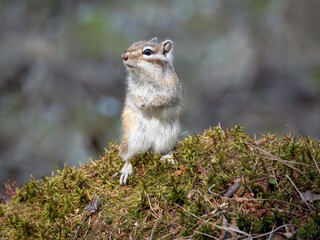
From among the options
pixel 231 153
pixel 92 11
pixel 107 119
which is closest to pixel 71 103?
pixel 107 119

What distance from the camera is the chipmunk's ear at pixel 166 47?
3.25 m

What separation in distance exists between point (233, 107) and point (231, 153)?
3280 mm

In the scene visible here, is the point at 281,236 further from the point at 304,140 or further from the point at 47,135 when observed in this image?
the point at 47,135

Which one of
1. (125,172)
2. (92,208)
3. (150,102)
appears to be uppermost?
(150,102)

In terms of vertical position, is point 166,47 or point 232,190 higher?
point 166,47

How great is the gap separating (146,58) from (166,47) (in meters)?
0.26

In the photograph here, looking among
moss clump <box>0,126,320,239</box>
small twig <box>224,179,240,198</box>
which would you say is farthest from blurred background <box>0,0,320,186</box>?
small twig <box>224,179,240,198</box>

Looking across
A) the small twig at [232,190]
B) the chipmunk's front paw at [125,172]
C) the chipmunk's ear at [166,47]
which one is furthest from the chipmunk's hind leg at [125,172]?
the chipmunk's ear at [166,47]

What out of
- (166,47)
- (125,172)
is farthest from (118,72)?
(125,172)

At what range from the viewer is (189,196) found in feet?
7.31

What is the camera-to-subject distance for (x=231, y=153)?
249 centimetres

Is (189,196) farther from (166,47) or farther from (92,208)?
(166,47)

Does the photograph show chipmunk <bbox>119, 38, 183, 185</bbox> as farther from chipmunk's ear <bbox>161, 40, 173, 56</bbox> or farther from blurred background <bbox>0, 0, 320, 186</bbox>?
blurred background <bbox>0, 0, 320, 186</bbox>

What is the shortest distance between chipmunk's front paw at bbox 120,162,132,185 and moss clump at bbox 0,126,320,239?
0.05 m
